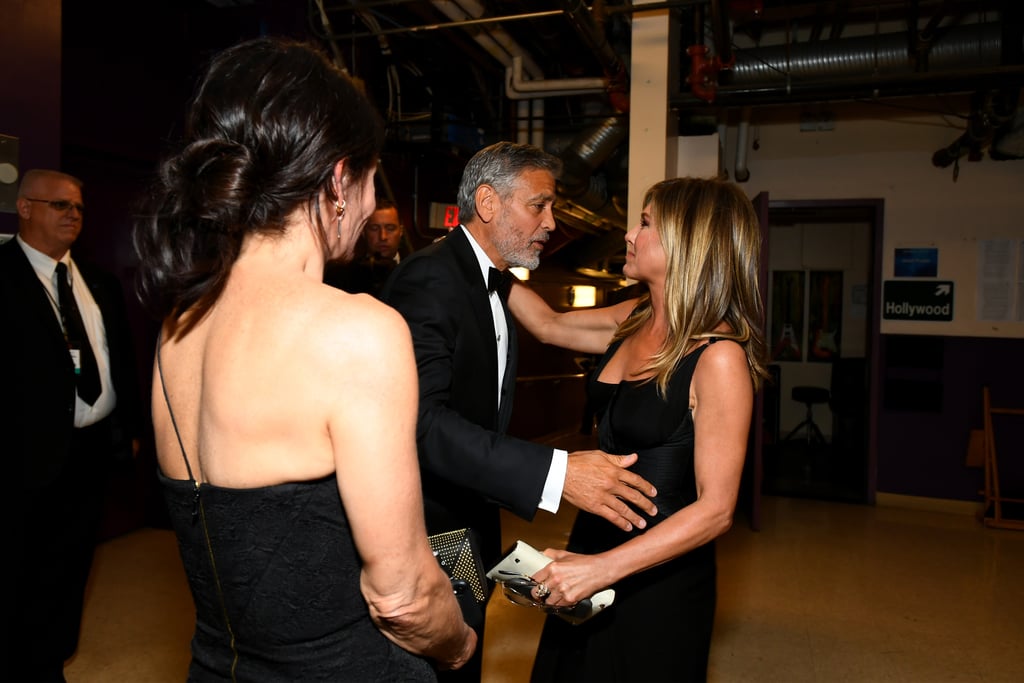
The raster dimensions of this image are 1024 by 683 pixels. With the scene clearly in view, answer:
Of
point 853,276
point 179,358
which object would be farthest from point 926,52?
point 853,276

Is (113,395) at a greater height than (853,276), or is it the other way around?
(853,276)

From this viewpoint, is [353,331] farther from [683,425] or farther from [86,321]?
[86,321]

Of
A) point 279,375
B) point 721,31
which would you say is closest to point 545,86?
point 721,31

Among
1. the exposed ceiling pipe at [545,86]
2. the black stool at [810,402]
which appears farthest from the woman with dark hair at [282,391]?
the black stool at [810,402]

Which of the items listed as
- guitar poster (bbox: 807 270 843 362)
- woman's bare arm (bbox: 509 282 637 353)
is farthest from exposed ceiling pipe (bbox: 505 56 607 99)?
guitar poster (bbox: 807 270 843 362)

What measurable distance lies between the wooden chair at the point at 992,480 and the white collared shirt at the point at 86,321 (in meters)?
6.22

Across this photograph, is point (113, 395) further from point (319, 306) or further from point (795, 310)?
point (795, 310)

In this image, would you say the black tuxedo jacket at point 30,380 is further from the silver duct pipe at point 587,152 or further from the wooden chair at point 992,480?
the wooden chair at point 992,480

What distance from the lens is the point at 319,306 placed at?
89 centimetres

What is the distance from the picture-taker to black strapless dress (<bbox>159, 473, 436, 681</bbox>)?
3.08ft

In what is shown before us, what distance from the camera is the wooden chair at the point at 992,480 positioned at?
5488 millimetres

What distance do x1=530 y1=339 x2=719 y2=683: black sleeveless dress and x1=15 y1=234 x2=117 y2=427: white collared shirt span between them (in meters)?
2.28

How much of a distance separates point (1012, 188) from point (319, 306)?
6679 mm

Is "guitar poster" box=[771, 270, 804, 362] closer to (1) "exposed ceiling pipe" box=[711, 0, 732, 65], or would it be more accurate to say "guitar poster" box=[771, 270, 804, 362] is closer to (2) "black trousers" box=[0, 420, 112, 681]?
(1) "exposed ceiling pipe" box=[711, 0, 732, 65]
